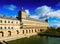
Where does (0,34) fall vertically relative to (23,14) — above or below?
below

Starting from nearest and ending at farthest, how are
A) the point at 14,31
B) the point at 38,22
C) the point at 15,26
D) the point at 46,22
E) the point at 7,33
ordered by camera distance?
1. the point at 7,33
2. the point at 14,31
3. the point at 15,26
4. the point at 38,22
5. the point at 46,22

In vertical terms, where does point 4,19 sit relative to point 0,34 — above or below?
above

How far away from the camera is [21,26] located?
42.1m

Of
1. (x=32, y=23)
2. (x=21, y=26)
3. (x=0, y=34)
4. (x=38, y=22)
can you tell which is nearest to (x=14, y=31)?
(x=0, y=34)

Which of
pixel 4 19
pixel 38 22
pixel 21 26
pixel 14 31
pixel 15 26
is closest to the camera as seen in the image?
pixel 14 31

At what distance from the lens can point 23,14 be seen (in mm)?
45219

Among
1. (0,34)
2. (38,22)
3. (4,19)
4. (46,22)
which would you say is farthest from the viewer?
(46,22)

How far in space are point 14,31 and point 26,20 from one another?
1266 centimetres

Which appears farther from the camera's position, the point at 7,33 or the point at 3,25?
the point at 3,25

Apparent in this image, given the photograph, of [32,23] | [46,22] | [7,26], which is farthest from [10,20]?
[46,22]

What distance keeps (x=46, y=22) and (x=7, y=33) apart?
3263 cm

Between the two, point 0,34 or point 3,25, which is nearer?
point 0,34

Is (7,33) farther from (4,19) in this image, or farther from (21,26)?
(21,26)

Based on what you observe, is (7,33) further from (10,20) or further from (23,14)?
(23,14)
